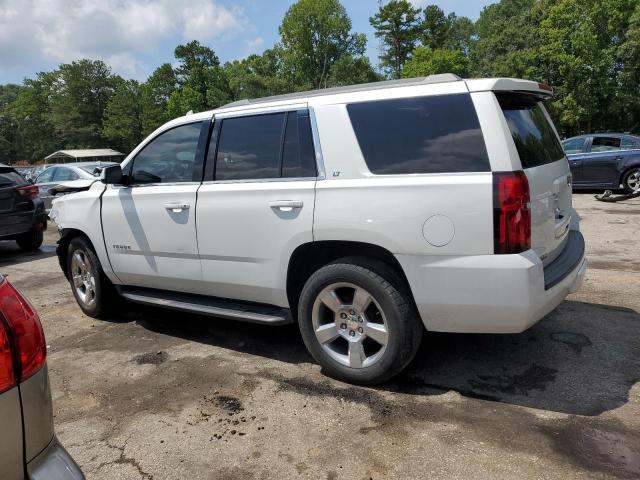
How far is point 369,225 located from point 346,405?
115cm

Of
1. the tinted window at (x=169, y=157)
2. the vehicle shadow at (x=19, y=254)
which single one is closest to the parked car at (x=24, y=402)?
the tinted window at (x=169, y=157)

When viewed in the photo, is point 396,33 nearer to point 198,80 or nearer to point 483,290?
point 198,80

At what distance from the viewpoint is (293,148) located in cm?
360

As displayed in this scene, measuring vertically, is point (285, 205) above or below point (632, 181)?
above

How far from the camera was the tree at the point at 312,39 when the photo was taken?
6825 cm

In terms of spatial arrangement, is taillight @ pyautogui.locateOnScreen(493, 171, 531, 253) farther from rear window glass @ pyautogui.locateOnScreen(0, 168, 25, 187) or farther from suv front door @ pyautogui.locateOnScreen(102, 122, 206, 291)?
rear window glass @ pyautogui.locateOnScreen(0, 168, 25, 187)

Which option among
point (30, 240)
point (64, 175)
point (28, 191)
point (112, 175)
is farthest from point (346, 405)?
point (64, 175)

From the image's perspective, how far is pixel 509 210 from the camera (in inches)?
110

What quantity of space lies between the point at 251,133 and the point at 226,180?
1.35 feet

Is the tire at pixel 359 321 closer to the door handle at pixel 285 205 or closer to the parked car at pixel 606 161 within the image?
the door handle at pixel 285 205

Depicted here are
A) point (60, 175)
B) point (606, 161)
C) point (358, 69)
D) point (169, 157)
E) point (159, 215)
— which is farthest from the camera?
point (358, 69)

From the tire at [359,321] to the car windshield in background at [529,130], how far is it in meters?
1.11

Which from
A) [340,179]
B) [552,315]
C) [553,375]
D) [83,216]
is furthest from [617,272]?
[83,216]

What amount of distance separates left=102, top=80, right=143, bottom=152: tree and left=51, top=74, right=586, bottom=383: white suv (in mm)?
73977
